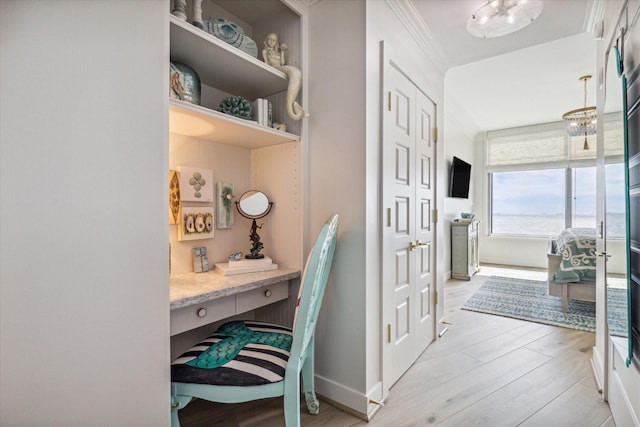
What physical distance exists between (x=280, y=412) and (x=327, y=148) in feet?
4.95

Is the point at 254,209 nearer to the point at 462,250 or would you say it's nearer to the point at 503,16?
the point at 503,16

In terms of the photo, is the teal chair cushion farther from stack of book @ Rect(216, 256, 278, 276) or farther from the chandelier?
the chandelier

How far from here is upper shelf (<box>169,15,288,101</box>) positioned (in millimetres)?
1303

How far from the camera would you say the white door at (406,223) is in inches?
71.1

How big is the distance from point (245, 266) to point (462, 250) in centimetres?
427

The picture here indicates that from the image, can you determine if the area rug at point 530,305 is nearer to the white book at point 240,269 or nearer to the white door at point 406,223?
the white door at point 406,223

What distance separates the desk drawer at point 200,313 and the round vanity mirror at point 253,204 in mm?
534

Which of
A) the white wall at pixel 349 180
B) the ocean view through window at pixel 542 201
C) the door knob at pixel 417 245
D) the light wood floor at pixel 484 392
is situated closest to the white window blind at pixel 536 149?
the ocean view through window at pixel 542 201

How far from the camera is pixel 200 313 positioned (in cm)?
133

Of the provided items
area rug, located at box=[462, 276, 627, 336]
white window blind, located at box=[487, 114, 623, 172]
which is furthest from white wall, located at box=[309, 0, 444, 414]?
white window blind, located at box=[487, 114, 623, 172]

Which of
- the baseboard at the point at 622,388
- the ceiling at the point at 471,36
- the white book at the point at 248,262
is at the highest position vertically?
the ceiling at the point at 471,36

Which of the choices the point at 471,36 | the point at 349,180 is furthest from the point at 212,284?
the point at 471,36

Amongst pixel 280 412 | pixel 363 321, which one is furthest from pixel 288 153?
pixel 280 412

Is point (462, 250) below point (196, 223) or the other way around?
below
